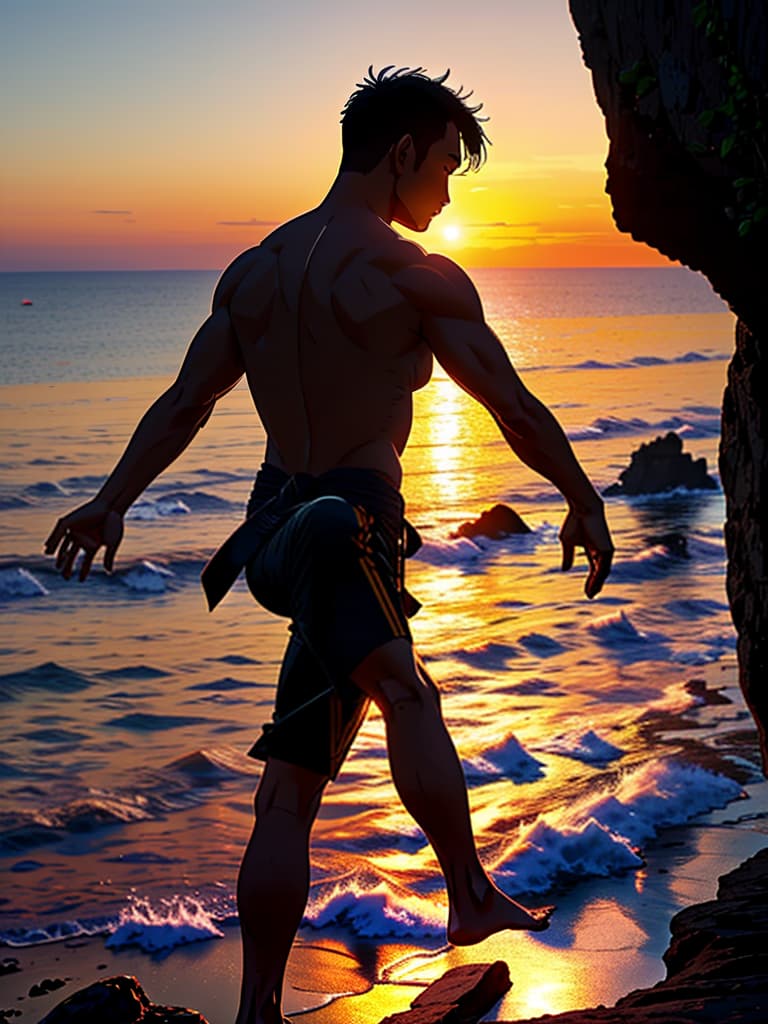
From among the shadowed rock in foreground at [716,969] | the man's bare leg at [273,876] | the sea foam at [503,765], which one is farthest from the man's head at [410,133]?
the sea foam at [503,765]

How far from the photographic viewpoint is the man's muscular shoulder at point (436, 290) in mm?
3965

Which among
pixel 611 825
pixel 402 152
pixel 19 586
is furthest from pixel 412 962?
pixel 19 586

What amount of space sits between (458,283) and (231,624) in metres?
13.6

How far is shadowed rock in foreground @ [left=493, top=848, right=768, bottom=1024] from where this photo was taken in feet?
13.6

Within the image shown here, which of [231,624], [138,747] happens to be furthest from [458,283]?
[231,624]

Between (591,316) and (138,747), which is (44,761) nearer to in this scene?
(138,747)

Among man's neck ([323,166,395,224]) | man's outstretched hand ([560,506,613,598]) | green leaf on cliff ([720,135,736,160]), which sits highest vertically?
green leaf on cliff ([720,135,736,160])

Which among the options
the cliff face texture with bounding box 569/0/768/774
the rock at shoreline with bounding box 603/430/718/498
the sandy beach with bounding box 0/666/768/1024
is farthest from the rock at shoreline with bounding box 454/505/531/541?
the cliff face texture with bounding box 569/0/768/774

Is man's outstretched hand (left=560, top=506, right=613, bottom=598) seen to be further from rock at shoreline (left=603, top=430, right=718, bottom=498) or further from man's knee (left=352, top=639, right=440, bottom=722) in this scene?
rock at shoreline (left=603, top=430, right=718, bottom=498)

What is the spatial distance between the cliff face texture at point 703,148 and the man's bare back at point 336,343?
156 cm

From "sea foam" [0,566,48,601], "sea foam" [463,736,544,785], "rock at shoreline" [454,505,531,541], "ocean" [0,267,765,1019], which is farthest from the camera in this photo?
"rock at shoreline" [454,505,531,541]

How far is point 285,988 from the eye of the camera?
7453 millimetres

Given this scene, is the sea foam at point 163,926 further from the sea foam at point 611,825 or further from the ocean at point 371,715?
the sea foam at point 611,825

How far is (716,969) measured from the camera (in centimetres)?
487
